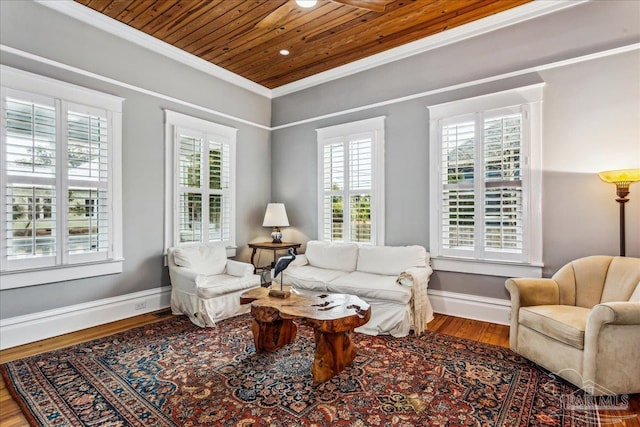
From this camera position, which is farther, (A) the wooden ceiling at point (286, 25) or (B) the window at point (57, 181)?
(A) the wooden ceiling at point (286, 25)

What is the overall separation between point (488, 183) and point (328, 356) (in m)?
2.57

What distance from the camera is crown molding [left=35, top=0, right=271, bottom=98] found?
3223 millimetres

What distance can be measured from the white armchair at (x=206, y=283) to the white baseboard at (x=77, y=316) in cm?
30

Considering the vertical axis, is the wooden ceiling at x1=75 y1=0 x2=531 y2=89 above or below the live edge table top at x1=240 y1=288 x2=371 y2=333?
above

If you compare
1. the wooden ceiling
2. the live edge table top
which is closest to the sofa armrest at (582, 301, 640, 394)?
the live edge table top

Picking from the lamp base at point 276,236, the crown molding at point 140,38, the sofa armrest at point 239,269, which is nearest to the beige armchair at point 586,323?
the sofa armrest at point 239,269

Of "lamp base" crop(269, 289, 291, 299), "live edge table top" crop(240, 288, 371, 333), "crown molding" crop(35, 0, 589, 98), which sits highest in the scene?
"crown molding" crop(35, 0, 589, 98)

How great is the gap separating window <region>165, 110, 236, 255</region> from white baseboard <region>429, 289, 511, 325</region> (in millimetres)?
2970

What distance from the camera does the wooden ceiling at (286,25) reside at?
3.23 metres

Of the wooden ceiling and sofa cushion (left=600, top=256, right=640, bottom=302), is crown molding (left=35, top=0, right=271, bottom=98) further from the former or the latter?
sofa cushion (left=600, top=256, right=640, bottom=302)

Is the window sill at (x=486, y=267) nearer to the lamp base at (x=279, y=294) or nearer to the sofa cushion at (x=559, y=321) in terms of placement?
the sofa cushion at (x=559, y=321)

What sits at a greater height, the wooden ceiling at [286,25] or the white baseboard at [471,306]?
the wooden ceiling at [286,25]

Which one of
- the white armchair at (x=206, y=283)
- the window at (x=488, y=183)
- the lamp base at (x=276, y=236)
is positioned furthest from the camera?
the lamp base at (x=276, y=236)

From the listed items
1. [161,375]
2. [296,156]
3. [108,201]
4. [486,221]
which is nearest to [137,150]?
[108,201]
